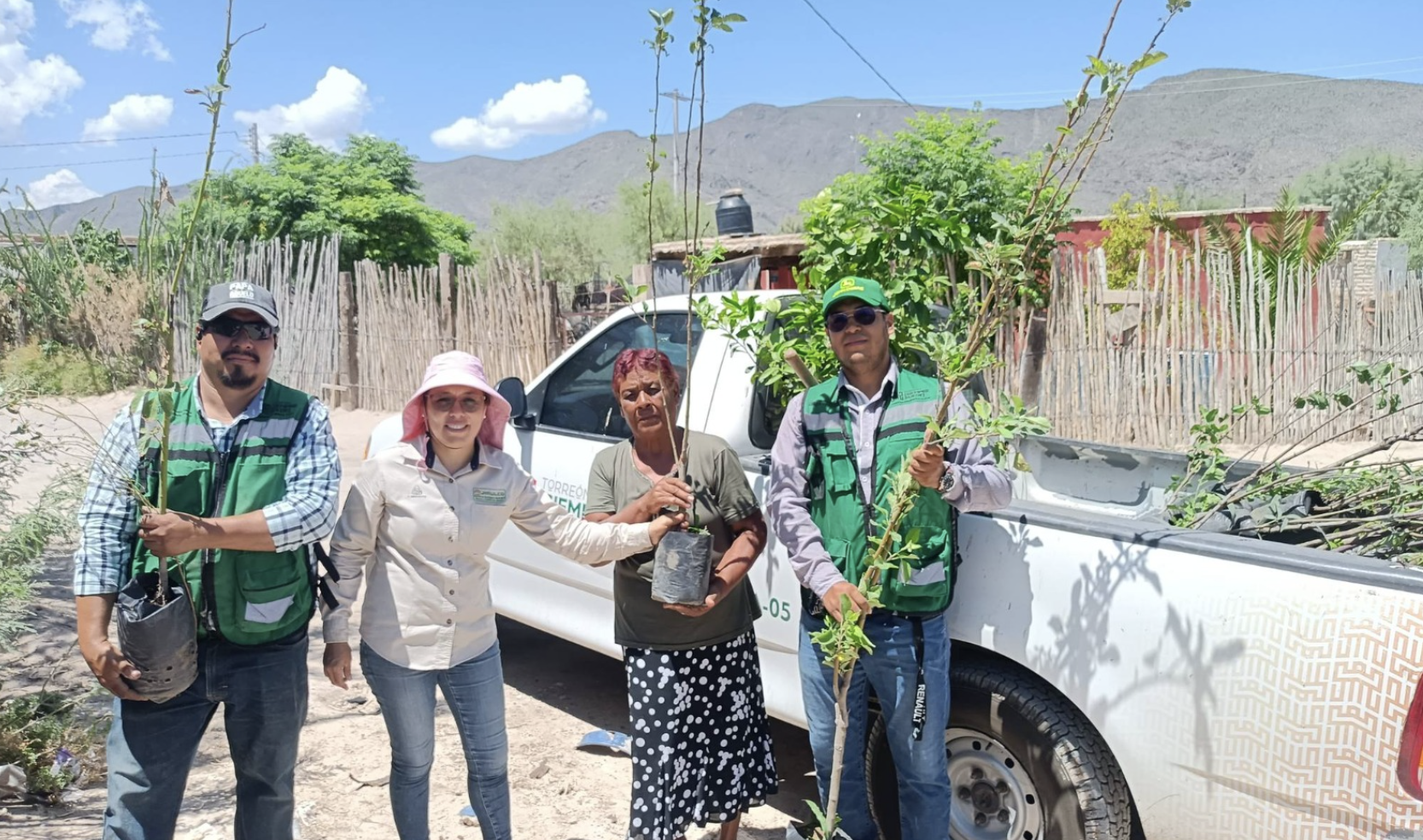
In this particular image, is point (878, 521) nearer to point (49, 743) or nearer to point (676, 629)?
point (676, 629)

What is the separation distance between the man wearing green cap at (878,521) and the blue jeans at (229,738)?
53.7 inches

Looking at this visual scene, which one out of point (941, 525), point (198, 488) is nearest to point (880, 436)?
point (941, 525)

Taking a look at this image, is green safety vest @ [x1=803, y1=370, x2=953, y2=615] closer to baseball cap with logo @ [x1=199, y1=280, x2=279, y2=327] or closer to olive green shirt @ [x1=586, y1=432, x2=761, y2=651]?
olive green shirt @ [x1=586, y1=432, x2=761, y2=651]

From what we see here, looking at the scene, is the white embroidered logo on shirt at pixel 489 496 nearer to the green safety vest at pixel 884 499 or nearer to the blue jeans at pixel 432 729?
the blue jeans at pixel 432 729

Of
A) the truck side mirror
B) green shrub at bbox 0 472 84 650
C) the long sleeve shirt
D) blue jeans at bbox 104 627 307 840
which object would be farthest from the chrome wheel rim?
green shrub at bbox 0 472 84 650

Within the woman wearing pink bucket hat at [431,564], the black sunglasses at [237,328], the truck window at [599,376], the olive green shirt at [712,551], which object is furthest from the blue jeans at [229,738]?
the truck window at [599,376]

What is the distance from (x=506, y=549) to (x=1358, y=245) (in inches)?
728

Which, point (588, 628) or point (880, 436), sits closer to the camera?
point (880, 436)

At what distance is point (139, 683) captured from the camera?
87.7 inches

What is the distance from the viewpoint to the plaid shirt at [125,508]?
2264 millimetres

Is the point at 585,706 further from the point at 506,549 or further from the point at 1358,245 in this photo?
the point at 1358,245

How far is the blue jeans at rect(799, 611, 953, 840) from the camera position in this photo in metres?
2.56

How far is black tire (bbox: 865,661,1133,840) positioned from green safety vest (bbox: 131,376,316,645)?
1.74 m

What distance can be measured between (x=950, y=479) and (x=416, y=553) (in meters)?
1.43
